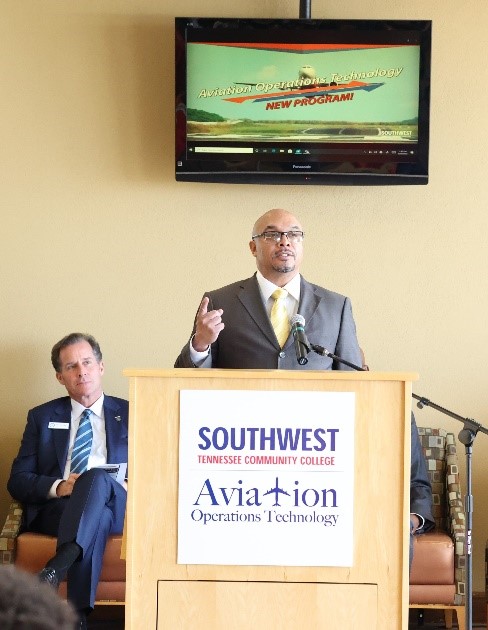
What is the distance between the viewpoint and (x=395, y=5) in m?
5.46

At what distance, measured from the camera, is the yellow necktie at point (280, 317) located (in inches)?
146

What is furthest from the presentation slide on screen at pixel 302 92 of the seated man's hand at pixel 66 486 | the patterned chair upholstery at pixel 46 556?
the patterned chair upholstery at pixel 46 556

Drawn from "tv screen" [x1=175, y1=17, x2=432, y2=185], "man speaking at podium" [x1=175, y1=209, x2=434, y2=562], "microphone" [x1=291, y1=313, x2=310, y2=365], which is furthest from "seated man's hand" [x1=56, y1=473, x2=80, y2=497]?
"microphone" [x1=291, y1=313, x2=310, y2=365]

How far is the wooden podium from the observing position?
281cm

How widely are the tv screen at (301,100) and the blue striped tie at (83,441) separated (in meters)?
1.36

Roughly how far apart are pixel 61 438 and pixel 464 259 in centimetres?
236

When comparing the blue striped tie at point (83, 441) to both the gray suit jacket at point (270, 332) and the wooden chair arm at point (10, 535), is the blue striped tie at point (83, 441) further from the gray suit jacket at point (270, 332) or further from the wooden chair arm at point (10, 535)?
the gray suit jacket at point (270, 332)

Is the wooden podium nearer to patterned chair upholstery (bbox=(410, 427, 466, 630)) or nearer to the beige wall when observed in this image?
patterned chair upholstery (bbox=(410, 427, 466, 630))

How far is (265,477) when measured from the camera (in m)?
2.78

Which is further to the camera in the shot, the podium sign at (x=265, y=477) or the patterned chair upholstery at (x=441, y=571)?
the patterned chair upholstery at (x=441, y=571)

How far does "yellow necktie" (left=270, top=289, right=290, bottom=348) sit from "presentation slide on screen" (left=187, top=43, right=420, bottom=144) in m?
1.73

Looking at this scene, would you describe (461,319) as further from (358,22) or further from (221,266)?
(358,22)

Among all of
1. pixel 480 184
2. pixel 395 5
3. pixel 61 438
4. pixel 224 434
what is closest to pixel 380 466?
pixel 224 434

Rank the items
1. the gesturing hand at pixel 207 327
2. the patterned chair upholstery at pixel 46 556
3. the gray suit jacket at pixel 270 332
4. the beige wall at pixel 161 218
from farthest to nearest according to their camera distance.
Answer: the beige wall at pixel 161 218, the patterned chair upholstery at pixel 46 556, the gray suit jacket at pixel 270 332, the gesturing hand at pixel 207 327
